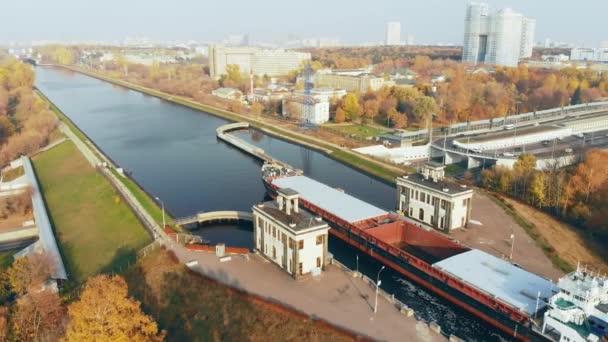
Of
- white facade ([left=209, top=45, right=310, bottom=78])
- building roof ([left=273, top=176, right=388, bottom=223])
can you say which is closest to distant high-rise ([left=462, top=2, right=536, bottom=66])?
white facade ([left=209, top=45, right=310, bottom=78])

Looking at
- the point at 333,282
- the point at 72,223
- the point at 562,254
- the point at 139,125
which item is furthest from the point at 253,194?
the point at 139,125

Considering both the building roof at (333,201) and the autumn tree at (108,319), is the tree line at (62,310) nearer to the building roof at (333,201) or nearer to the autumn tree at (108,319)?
the autumn tree at (108,319)

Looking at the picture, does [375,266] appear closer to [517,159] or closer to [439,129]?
[517,159]

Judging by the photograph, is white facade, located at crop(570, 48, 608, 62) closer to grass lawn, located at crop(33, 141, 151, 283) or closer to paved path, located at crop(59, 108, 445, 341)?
grass lawn, located at crop(33, 141, 151, 283)

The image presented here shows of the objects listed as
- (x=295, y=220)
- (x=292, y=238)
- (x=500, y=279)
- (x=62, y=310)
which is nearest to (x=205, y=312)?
(x=292, y=238)

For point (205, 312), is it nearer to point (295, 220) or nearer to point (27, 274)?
point (295, 220)
